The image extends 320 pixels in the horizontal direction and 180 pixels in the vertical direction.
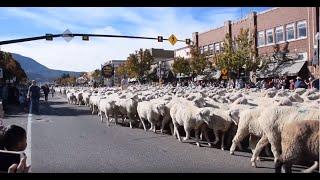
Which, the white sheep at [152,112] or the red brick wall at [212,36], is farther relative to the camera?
the red brick wall at [212,36]

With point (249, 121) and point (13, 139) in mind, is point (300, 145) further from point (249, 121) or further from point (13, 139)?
point (13, 139)

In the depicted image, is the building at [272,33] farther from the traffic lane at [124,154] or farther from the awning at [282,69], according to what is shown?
the traffic lane at [124,154]

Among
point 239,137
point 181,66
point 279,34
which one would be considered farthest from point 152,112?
point 181,66

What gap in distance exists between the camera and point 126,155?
37.7 feet

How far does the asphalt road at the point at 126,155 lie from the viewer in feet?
31.5

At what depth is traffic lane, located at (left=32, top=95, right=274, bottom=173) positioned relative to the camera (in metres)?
9.67

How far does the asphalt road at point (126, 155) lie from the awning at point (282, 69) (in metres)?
22.4

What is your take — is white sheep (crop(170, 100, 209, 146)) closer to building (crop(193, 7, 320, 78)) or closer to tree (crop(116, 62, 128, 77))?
building (crop(193, 7, 320, 78))

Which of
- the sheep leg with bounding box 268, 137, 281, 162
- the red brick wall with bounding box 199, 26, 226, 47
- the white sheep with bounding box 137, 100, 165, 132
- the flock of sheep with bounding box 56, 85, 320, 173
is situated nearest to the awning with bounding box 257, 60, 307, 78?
the red brick wall with bounding box 199, 26, 226, 47

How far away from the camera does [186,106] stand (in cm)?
1437

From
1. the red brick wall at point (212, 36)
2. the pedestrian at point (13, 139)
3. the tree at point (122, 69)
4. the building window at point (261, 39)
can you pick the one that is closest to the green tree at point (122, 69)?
the tree at point (122, 69)

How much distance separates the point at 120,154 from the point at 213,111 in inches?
107

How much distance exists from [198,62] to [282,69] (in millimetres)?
12546
